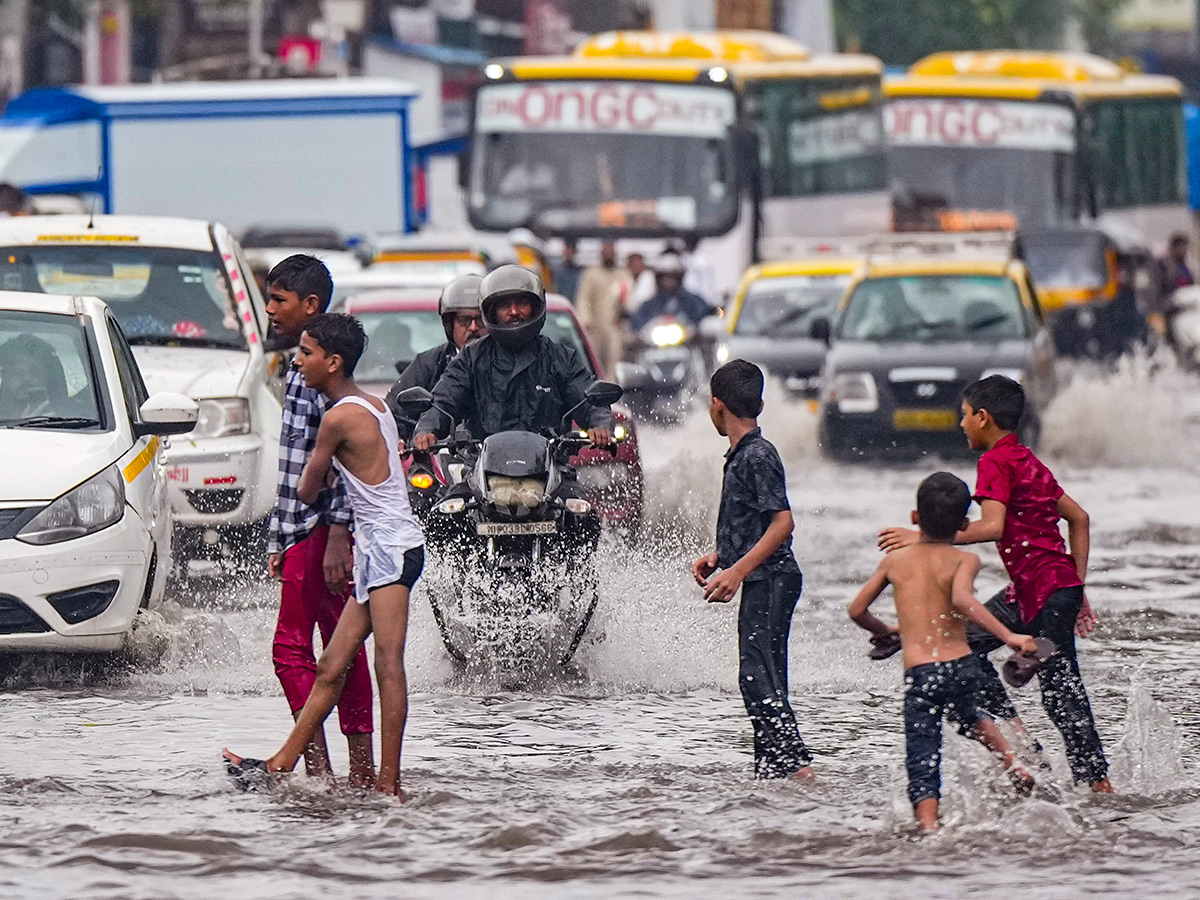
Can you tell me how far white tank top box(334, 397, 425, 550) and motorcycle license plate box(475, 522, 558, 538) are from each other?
205 cm

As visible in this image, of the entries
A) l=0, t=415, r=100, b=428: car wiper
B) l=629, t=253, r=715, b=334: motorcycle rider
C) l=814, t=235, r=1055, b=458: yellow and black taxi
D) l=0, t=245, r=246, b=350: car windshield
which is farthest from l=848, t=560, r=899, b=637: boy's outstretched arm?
l=629, t=253, r=715, b=334: motorcycle rider

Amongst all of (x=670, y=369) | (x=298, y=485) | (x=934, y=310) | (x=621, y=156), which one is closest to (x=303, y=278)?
(x=298, y=485)

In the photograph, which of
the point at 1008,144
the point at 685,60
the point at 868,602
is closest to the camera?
the point at 868,602

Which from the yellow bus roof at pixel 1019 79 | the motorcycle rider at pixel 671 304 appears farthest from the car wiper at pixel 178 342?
the yellow bus roof at pixel 1019 79

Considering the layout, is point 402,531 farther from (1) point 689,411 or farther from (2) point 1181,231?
(2) point 1181,231

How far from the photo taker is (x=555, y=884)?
6.94 meters

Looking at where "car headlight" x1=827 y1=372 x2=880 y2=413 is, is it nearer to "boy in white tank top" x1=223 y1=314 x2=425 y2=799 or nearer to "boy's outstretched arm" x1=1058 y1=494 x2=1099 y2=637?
"boy's outstretched arm" x1=1058 y1=494 x2=1099 y2=637

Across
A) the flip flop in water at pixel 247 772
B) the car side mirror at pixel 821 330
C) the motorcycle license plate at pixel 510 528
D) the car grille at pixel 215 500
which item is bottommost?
the flip flop in water at pixel 247 772

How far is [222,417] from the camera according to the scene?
506 inches

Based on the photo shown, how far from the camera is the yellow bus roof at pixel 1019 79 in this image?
121 feet

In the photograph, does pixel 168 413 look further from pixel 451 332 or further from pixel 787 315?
pixel 787 315

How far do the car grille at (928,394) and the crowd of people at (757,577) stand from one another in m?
12.5

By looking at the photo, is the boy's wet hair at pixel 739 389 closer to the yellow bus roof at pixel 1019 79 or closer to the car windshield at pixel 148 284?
the car windshield at pixel 148 284

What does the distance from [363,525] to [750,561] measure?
113cm
